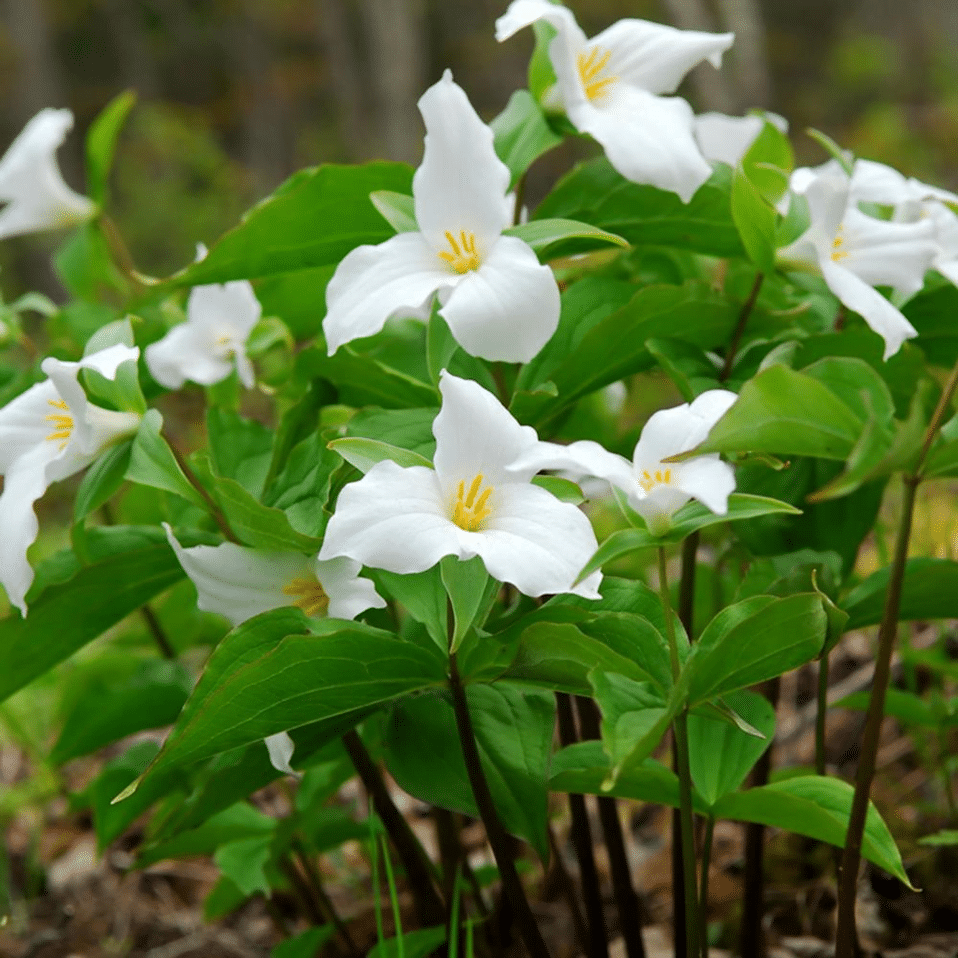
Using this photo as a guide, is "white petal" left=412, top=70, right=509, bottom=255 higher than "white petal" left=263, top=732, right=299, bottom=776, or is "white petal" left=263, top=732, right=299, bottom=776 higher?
"white petal" left=412, top=70, right=509, bottom=255

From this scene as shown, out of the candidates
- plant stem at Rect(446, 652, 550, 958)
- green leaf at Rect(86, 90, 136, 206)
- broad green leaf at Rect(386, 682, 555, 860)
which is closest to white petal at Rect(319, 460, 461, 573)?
plant stem at Rect(446, 652, 550, 958)

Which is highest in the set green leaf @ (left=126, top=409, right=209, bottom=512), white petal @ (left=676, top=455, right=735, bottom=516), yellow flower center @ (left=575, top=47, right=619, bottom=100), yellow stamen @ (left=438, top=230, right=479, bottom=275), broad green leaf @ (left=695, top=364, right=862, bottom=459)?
yellow flower center @ (left=575, top=47, right=619, bottom=100)

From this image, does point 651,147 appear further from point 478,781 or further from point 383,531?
point 478,781

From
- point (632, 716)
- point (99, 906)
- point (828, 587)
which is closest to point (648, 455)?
point (632, 716)

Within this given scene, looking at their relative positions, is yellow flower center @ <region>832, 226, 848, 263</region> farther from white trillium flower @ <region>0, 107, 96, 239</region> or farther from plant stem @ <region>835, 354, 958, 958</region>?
white trillium flower @ <region>0, 107, 96, 239</region>

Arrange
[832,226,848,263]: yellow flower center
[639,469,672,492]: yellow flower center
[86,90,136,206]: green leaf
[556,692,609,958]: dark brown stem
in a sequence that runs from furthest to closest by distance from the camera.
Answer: [86,90,136,206]: green leaf, [556,692,609,958]: dark brown stem, [832,226,848,263]: yellow flower center, [639,469,672,492]: yellow flower center

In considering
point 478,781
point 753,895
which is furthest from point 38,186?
point 753,895

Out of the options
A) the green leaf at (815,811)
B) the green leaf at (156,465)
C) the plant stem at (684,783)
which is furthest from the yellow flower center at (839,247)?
the green leaf at (156,465)

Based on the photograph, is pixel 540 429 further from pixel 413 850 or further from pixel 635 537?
pixel 413 850
